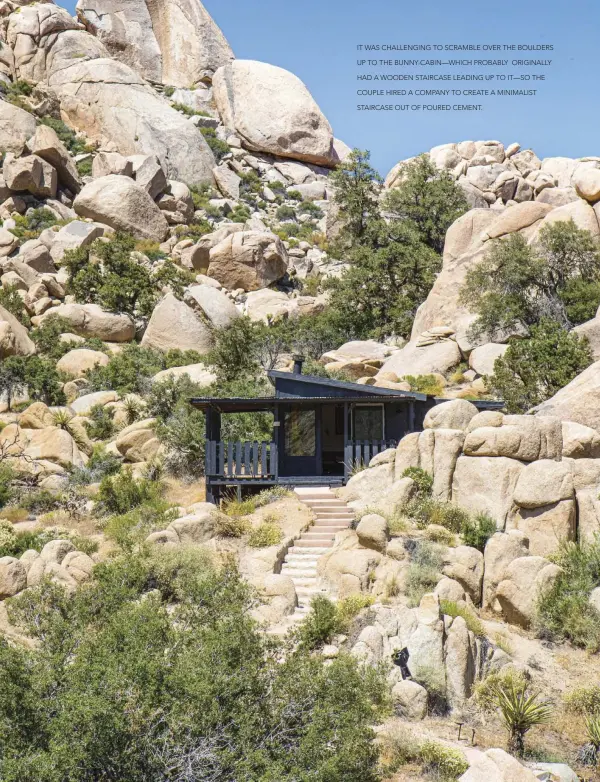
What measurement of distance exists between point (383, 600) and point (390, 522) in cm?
299

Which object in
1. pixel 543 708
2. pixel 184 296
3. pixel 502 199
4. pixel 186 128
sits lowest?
pixel 543 708

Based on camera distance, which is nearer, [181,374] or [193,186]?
[181,374]

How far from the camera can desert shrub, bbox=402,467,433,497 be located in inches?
821

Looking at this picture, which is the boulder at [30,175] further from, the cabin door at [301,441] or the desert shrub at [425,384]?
the cabin door at [301,441]

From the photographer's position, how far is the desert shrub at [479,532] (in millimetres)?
18984

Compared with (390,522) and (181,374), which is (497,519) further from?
(181,374)

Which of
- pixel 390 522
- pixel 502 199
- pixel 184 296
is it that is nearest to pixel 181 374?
pixel 184 296

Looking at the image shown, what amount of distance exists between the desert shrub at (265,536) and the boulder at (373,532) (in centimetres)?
223

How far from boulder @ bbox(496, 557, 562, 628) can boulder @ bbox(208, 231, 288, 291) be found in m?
37.1

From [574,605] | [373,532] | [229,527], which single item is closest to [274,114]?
[229,527]

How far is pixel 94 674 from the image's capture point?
10.1 meters

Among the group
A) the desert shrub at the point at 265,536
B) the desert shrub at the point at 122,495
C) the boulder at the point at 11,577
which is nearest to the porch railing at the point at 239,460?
the desert shrub at the point at 122,495

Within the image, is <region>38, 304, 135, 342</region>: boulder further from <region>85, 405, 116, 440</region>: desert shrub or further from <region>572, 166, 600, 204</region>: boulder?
<region>572, 166, 600, 204</region>: boulder

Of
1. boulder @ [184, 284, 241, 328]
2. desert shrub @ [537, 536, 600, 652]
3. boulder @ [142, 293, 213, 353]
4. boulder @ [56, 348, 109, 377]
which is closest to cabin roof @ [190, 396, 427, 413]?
desert shrub @ [537, 536, 600, 652]
